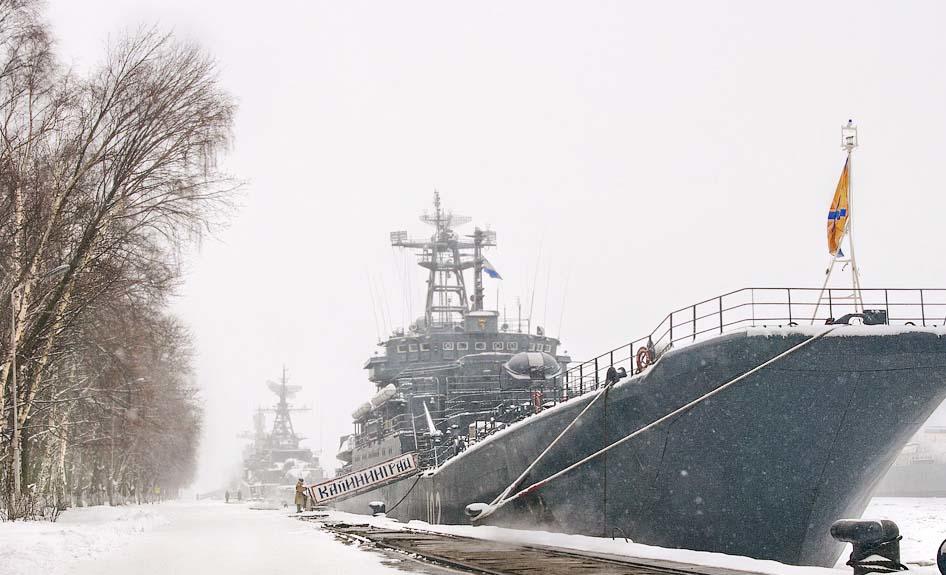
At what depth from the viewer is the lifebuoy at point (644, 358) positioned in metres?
17.3

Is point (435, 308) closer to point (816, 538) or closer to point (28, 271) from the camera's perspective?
point (28, 271)

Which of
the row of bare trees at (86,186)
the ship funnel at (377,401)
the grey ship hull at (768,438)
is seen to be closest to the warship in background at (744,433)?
the grey ship hull at (768,438)

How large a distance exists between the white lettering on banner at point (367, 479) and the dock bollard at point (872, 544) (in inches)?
854

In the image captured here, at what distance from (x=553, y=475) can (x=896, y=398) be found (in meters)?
6.58

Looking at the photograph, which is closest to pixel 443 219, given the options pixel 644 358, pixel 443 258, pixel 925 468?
pixel 443 258

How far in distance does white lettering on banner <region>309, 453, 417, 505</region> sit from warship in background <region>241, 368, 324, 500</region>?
199 feet

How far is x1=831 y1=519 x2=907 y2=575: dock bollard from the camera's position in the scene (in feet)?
32.0

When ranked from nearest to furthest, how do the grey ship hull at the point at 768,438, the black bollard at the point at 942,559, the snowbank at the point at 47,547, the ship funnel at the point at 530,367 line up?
1. the black bollard at the point at 942,559
2. the snowbank at the point at 47,547
3. the grey ship hull at the point at 768,438
4. the ship funnel at the point at 530,367

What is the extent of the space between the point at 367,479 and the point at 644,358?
64.0 feet

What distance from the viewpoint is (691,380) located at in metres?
16.1

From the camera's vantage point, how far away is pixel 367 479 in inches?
1368

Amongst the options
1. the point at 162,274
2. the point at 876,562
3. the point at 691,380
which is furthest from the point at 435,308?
the point at 876,562

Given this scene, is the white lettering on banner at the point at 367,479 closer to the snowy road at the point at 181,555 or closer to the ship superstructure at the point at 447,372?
the ship superstructure at the point at 447,372

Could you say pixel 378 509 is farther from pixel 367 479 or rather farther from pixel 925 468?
pixel 925 468
